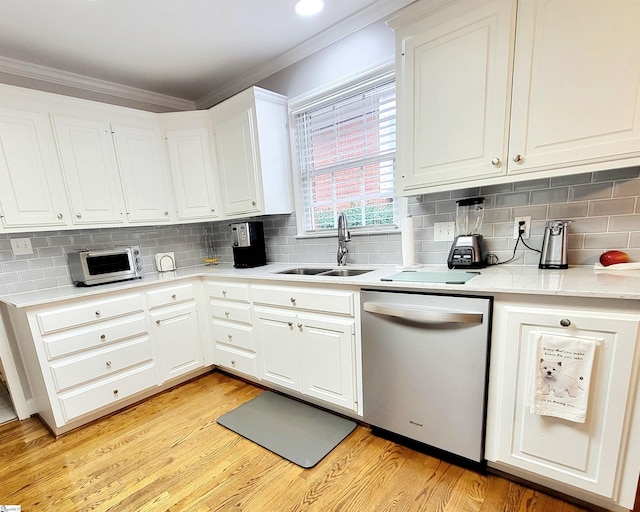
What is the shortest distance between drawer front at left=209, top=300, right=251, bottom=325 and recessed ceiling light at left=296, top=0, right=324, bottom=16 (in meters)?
2.00

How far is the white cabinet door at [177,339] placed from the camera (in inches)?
92.1

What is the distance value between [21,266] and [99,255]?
536 mm

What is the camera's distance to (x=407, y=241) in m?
1.86

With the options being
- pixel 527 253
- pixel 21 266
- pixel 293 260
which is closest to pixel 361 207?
pixel 293 260

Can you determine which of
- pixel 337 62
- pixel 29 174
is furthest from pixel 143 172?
pixel 337 62

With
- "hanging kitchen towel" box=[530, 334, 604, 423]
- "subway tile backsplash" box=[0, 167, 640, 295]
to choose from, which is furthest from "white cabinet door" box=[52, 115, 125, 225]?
"hanging kitchen towel" box=[530, 334, 604, 423]

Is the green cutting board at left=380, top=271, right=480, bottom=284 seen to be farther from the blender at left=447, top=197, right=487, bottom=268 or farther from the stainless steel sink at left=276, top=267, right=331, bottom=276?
the stainless steel sink at left=276, top=267, right=331, bottom=276

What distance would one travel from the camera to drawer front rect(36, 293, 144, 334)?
6.04 feet

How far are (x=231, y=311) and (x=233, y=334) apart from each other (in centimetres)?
19

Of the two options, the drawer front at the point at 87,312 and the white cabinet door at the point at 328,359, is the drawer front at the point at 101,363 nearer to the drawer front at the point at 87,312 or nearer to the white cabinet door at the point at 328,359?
the drawer front at the point at 87,312

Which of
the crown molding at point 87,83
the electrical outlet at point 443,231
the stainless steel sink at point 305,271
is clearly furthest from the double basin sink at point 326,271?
the crown molding at point 87,83

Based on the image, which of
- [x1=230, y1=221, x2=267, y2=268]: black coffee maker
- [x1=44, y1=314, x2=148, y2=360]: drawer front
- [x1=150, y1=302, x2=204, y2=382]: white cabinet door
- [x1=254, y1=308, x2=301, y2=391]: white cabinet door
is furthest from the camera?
[x1=230, y1=221, x2=267, y2=268]: black coffee maker

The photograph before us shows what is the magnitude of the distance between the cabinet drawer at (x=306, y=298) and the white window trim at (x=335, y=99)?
66 cm

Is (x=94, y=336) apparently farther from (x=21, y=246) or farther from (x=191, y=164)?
(x=191, y=164)
